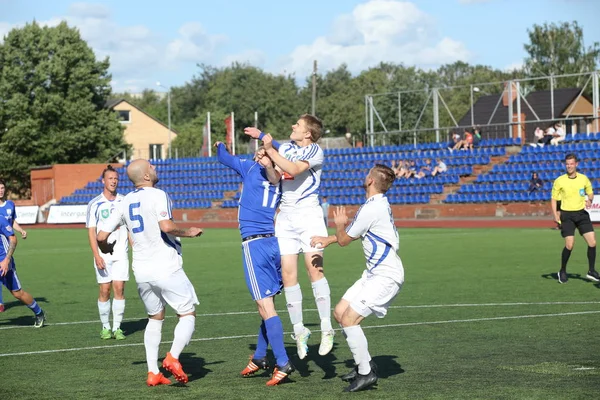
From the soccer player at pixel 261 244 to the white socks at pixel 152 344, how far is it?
83cm

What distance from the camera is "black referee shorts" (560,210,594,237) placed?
50.9ft

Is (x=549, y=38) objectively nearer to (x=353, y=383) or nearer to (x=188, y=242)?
(x=188, y=242)

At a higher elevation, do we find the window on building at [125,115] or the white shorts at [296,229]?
the window on building at [125,115]

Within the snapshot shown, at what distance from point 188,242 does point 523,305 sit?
64.1ft

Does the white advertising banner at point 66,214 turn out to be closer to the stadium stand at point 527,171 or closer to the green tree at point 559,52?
the stadium stand at point 527,171

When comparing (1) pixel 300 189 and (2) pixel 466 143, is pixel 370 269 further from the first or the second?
(2) pixel 466 143

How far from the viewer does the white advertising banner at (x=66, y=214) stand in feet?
157

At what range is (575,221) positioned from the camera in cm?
1553

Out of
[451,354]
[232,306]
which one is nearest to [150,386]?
[451,354]

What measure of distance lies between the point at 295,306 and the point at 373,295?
123 centimetres

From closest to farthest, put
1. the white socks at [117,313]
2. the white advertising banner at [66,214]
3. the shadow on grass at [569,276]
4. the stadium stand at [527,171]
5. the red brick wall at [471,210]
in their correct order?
the white socks at [117,313]
the shadow on grass at [569,276]
the stadium stand at [527,171]
the red brick wall at [471,210]
the white advertising banner at [66,214]

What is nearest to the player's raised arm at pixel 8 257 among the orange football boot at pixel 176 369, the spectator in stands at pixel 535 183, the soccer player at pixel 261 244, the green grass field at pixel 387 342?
the green grass field at pixel 387 342

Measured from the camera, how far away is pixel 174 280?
25.4 feet

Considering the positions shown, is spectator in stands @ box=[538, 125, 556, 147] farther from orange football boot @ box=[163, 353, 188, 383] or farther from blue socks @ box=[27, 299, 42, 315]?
orange football boot @ box=[163, 353, 188, 383]
